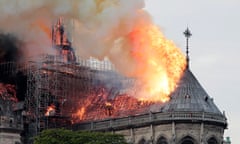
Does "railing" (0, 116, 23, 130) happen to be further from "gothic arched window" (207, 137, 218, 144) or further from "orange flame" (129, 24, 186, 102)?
"gothic arched window" (207, 137, 218, 144)

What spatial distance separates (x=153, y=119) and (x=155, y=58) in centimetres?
1011

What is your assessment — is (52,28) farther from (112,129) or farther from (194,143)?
(194,143)

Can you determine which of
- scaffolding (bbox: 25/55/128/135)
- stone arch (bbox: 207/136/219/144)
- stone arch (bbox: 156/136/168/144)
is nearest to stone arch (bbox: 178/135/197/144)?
stone arch (bbox: 156/136/168/144)

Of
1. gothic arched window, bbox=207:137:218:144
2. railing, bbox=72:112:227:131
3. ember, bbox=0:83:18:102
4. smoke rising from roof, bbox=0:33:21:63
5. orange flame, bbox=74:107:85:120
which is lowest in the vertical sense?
gothic arched window, bbox=207:137:218:144

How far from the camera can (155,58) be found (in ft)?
454

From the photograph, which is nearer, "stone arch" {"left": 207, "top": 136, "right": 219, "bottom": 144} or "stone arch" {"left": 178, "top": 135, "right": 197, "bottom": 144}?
"stone arch" {"left": 178, "top": 135, "right": 197, "bottom": 144}

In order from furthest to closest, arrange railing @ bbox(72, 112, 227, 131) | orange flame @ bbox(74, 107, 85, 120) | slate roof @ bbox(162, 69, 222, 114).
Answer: orange flame @ bbox(74, 107, 85, 120) → slate roof @ bbox(162, 69, 222, 114) → railing @ bbox(72, 112, 227, 131)

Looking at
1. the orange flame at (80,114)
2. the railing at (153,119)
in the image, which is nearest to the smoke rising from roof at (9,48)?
the orange flame at (80,114)

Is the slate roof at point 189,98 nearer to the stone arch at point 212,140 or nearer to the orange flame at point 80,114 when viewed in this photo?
the stone arch at point 212,140

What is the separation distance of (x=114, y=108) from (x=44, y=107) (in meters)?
11.0

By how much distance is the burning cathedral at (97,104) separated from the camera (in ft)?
436

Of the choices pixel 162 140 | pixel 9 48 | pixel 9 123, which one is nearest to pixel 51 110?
pixel 9 123

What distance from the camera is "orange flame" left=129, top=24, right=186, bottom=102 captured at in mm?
137750

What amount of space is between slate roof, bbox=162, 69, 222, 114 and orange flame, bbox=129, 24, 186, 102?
1469 millimetres
